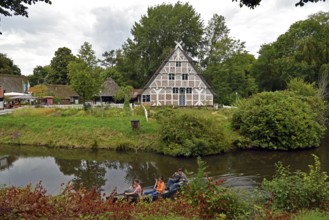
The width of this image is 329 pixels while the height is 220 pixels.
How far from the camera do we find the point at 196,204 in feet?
22.5

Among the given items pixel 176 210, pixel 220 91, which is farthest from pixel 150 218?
pixel 220 91

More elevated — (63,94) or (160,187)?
(63,94)

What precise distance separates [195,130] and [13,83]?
36.9m

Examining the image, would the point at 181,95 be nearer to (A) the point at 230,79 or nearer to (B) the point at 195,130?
(A) the point at 230,79

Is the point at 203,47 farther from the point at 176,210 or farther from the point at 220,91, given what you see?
the point at 176,210

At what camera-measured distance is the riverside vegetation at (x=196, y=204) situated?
5.48m

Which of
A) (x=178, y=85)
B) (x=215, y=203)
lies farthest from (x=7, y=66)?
(x=215, y=203)

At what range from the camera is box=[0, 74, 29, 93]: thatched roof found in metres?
44.5

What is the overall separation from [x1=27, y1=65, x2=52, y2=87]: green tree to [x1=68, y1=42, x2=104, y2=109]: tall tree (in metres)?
42.6

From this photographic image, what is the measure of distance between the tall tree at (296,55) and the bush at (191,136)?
1123 inches

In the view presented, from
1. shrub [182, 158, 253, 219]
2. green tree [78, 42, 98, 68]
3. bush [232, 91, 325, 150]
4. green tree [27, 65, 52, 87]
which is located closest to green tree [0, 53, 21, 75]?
green tree [27, 65, 52, 87]

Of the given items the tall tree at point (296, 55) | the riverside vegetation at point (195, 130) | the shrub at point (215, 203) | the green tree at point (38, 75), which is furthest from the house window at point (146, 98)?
the green tree at point (38, 75)

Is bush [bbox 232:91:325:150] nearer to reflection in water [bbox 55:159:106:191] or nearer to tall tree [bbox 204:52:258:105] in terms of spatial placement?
reflection in water [bbox 55:159:106:191]

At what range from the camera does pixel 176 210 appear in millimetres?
6316
